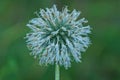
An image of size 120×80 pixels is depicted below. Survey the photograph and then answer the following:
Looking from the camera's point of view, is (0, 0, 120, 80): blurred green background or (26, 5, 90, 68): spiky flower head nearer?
(26, 5, 90, 68): spiky flower head

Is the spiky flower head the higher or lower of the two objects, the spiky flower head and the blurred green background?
the lower

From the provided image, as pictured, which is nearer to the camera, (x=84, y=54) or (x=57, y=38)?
(x=57, y=38)

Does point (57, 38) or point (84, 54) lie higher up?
point (84, 54)

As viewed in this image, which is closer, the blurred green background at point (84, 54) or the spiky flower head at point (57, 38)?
the spiky flower head at point (57, 38)

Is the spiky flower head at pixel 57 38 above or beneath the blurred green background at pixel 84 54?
beneath
